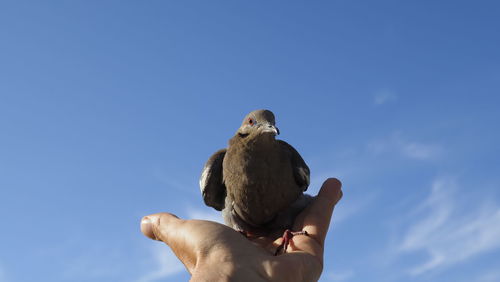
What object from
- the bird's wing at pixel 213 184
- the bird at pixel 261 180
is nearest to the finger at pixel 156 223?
the bird at pixel 261 180

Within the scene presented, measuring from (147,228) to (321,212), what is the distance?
2458 millimetres

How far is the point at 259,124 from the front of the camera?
345 inches

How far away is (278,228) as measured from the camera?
8.79 metres

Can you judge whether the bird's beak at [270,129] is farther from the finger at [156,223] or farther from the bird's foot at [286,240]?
the finger at [156,223]

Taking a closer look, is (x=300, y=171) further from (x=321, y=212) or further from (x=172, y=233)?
(x=172, y=233)

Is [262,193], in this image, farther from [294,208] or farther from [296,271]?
[296,271]

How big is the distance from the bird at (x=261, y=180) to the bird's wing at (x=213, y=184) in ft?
0.70

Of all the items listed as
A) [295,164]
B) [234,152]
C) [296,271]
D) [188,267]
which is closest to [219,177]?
[234,152]

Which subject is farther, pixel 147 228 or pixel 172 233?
pixel 147 228

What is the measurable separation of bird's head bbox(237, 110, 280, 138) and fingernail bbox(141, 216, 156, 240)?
2293 millimetres

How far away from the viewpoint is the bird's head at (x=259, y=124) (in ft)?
→ 28.1

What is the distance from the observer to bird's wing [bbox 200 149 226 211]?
9453 mm

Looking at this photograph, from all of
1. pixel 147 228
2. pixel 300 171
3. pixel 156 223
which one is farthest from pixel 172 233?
pixel 300 171

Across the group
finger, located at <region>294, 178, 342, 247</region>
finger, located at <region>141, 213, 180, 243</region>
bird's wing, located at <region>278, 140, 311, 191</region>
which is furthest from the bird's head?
finger, located at <region>141, 213, 180, 243</region>
